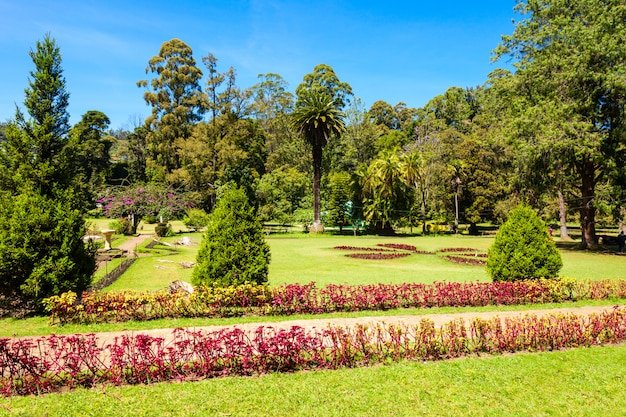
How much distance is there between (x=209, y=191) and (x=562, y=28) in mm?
38819

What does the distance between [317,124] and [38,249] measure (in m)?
33.8

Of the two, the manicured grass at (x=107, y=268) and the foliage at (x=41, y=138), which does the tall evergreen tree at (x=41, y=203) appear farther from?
the manicured grass at (x=107, y=268)

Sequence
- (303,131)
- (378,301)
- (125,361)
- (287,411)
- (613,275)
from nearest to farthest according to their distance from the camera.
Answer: (287,411) < (125,361) < (378,301) < (613,275) < (303,131)

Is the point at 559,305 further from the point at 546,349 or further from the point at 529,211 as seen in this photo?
the point at 546,349

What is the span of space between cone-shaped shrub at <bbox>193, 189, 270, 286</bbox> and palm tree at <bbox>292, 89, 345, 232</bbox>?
3179 cm

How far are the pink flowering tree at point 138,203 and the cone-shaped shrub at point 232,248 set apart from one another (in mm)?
29786


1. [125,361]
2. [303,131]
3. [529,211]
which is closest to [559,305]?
[529,211]

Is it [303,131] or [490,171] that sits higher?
[303,131]

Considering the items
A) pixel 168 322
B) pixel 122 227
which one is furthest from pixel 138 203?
pixel 168 322

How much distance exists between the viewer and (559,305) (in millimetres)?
12148

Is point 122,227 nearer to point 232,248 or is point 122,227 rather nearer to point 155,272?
point 155,272

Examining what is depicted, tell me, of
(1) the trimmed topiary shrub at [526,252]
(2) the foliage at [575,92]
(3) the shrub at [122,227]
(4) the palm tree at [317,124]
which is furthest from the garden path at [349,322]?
(4) the palm tree at [317,124]

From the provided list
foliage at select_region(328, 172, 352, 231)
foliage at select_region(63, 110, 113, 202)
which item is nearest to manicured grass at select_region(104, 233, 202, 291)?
foliage at select_region(63, 110, 113, 202)

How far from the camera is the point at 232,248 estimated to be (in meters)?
11.6
